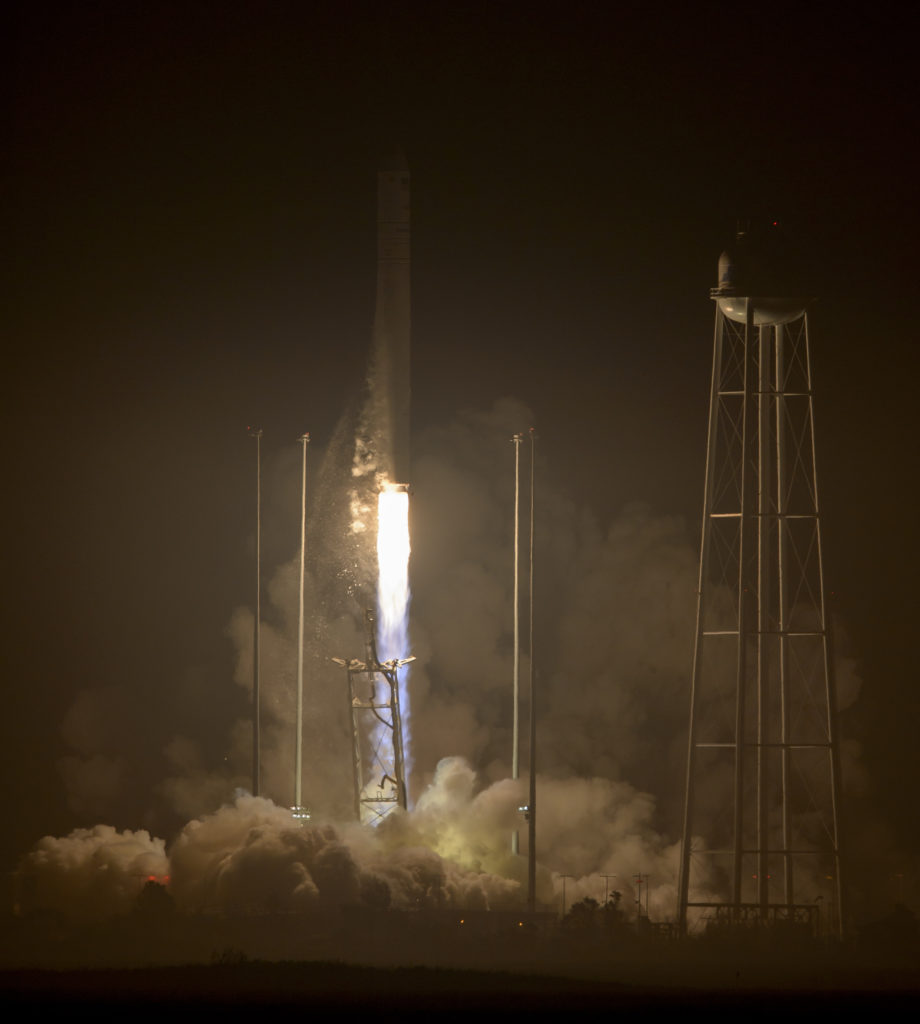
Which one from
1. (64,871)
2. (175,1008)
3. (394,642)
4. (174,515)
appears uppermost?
(174,515)

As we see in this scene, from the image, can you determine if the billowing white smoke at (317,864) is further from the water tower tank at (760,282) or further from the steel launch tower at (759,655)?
the water tower tank at (760,282)

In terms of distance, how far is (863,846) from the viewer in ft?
225

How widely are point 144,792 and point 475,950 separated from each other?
23.6m

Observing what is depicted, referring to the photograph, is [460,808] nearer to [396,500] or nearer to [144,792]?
[396,500]

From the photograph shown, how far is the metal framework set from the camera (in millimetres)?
60438

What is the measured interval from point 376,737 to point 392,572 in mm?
4916

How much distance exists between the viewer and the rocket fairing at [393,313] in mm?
61125

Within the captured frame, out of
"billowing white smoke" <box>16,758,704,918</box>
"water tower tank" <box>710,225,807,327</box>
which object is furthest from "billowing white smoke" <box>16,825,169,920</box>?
"water tower tank" <box>710,225,807,327</box>

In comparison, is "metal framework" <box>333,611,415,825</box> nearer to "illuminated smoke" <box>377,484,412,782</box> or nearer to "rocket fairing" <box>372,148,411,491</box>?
"illuminated smoke" <box>377,484,412,782</box>

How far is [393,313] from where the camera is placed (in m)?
61.2

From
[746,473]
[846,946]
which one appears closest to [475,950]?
[846,946]

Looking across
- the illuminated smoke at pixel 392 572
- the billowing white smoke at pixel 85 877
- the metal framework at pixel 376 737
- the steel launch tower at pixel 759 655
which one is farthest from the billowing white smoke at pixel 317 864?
the steel launch tower at pixel 759 655

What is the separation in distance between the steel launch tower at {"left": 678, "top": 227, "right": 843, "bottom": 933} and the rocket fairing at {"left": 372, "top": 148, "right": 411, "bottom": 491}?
879cm

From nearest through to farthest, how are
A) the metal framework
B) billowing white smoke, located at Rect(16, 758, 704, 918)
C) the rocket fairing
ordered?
billowing white smoke, located at Rect(16, 758, 704, 918) < the metal framework < the rocket fairing
